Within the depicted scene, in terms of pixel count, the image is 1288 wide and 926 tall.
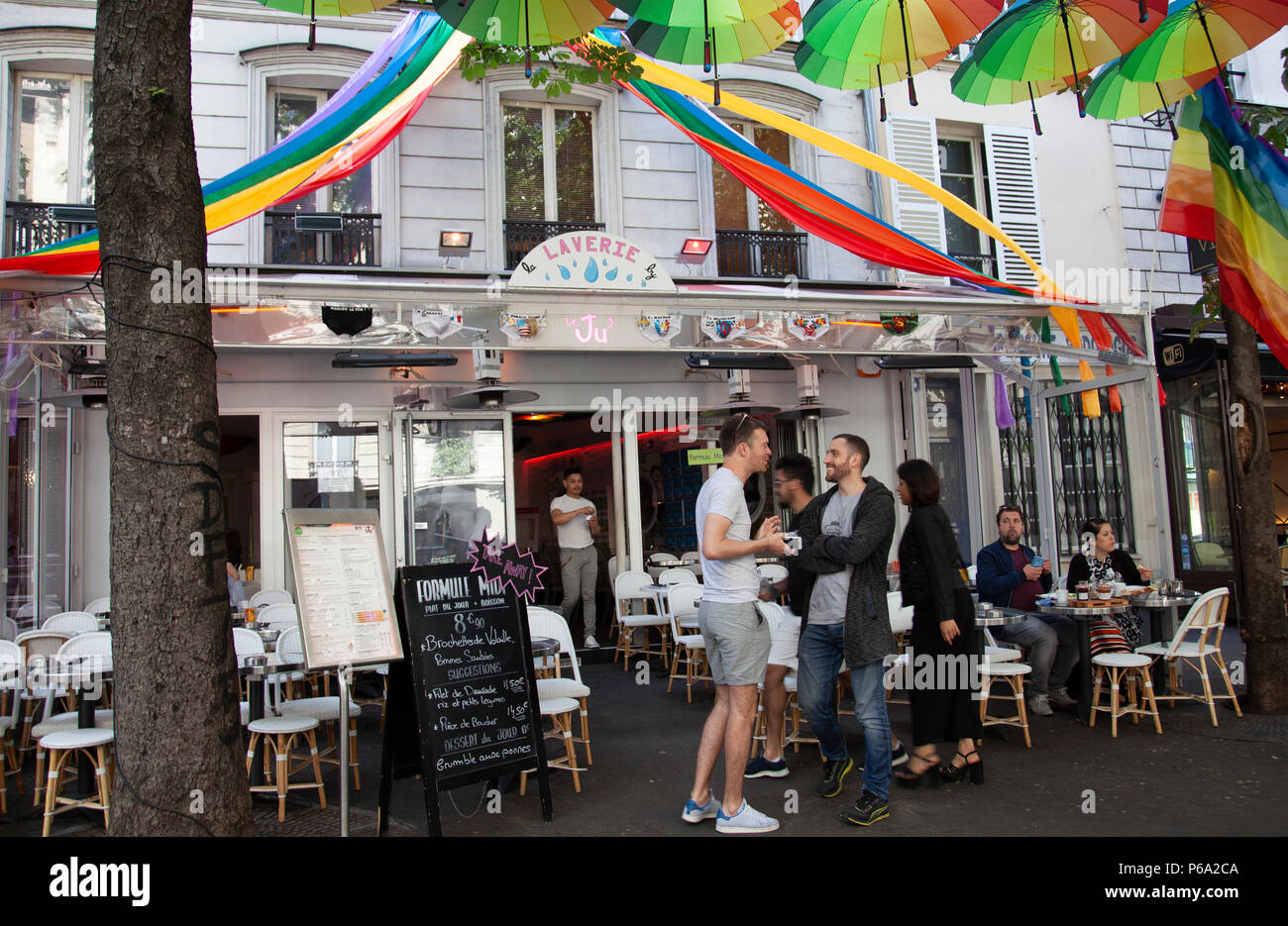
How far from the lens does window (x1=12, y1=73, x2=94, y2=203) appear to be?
9.09 meters

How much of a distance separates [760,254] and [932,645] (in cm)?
652

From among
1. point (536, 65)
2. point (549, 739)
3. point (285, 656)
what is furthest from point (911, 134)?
point (285, 656)

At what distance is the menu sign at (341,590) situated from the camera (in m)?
4.11

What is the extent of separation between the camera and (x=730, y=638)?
14.4 ft

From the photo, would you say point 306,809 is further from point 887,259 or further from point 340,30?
point 340,30

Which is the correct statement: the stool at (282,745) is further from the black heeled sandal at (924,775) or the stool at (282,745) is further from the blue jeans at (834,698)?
the black heeled sandal at (924,775)

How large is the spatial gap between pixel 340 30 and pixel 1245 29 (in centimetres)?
818

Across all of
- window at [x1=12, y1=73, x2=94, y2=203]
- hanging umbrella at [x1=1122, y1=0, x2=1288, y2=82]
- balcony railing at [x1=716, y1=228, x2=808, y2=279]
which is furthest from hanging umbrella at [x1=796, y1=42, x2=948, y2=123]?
window at [x1=12, y1=73, x2=94, y2=203]

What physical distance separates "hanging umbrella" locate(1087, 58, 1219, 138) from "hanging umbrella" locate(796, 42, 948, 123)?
5.29 feet

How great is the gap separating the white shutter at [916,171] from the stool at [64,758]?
9.40m

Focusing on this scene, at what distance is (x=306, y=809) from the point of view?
17.0ft

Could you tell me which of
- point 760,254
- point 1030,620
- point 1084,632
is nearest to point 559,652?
point 1030,620
